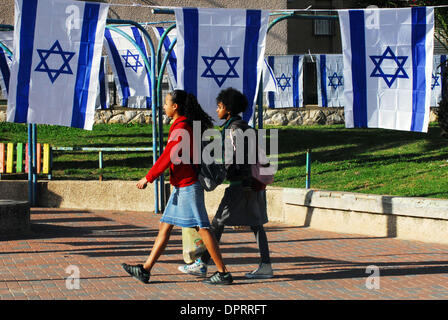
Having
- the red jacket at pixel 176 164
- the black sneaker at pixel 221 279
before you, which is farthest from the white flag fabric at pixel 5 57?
the black sneaker at pixel 221 279

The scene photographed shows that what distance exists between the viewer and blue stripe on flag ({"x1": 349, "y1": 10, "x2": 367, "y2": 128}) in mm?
10094

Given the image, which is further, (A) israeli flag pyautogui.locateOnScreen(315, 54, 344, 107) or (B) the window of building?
(B) the window of building

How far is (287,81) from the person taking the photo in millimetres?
23859

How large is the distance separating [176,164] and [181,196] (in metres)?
Answer: 0.32

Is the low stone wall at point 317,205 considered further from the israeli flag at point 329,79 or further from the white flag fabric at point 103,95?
the israeli flag at point 329,79

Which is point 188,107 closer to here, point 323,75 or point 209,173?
point 209,173

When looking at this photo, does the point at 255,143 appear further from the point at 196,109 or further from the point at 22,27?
the point at 22,27

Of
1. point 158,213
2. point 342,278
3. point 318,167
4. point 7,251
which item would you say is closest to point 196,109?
point 342,278

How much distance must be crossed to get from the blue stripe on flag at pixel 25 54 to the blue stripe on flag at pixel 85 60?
0.63 m

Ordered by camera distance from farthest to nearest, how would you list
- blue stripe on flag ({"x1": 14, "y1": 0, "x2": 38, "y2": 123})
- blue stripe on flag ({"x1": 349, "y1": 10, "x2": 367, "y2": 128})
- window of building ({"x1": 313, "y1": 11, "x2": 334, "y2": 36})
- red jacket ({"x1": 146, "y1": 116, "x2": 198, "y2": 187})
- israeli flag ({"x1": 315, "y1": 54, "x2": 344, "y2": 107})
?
window of building ({"x1": 313, "y1": 11, "x2": 334, "y2": 36})
israeli flag ({"x1": 315, "y1": 54, "x2": 344, "y2": 107})
blue stripe on flag ({"x1": 349, "y1": 10, "x2": 367, "y2": 128})
blue stripe on flag ({"x1": 14, "y1": 0, "x2": 38, "y2": 123})
red jacket ({"x1": 146, "y1": 116, "x2": 198, "y2": 187})

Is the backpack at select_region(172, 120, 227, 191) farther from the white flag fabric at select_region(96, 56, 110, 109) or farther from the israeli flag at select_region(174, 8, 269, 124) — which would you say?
the white flag fabric at select_region(96, 56, 110, 109)

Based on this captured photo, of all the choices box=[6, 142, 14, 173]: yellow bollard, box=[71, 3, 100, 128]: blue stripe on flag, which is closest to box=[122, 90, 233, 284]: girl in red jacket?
box=[71, 3, 100, 128]: blue stripe on flag

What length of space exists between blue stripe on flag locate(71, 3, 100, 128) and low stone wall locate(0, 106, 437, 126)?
14.1 metres

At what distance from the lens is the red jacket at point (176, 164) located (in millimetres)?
7016
